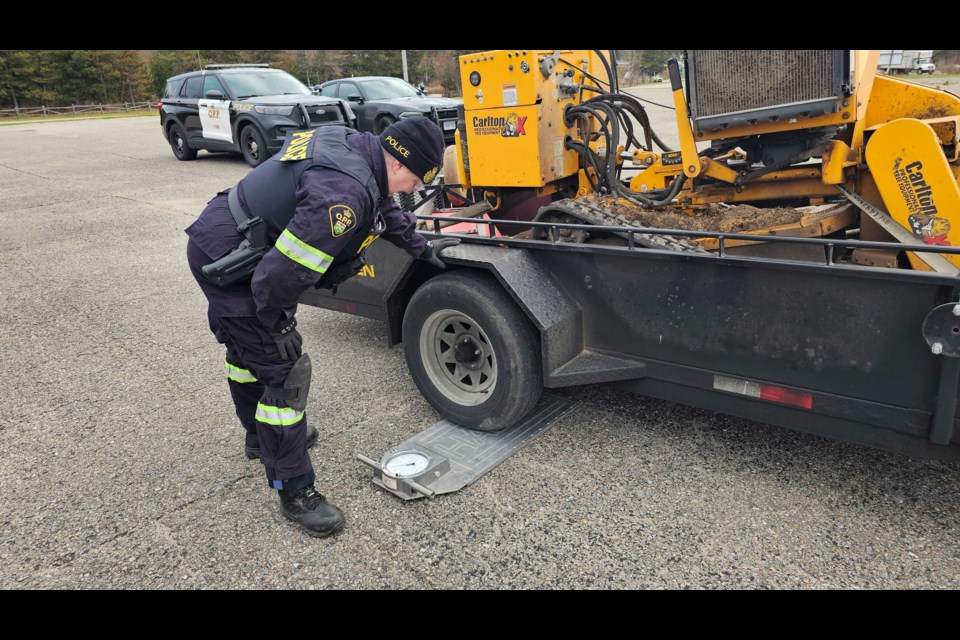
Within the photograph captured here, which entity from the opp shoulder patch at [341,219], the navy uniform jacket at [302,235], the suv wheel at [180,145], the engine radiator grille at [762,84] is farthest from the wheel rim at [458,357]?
the suv wheel at [180,145]

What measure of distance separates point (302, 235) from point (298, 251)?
0.20ft

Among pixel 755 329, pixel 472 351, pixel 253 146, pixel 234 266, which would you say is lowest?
pixel 472 351

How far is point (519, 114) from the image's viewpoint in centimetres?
419

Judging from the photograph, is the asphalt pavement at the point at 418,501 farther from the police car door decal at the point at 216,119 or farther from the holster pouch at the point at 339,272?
the police car door decal at the point at 216,119

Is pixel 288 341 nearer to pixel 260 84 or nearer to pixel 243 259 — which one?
pixel 243 259

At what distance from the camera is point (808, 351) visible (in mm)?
2539

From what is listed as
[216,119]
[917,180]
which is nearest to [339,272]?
[917,180]

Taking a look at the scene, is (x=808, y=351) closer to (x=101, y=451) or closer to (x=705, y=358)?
(x=705, y=358)

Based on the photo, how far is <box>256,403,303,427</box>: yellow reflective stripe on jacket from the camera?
2.75 m

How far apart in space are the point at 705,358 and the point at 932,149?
1.25 meters

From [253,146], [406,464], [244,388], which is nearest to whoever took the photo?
[406,464]

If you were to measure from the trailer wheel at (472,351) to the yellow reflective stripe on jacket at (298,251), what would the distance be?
923mm

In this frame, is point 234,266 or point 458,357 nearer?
point 234,266

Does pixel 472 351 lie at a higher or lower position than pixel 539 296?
lower
